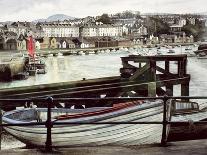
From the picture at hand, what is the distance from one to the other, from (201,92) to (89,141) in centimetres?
3367

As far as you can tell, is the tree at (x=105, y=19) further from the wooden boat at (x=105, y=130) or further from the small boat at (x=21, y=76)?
the wooden boat at (x=105, y=130)

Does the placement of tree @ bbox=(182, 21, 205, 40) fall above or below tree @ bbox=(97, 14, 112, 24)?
below

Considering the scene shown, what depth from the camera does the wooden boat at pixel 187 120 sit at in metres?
8.32

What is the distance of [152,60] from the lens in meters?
14.0

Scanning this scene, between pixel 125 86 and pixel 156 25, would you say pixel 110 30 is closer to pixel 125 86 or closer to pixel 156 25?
pixel 156 25

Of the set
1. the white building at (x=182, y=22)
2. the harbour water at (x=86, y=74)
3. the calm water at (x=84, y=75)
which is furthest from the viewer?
the white building at (x=182, y=22)

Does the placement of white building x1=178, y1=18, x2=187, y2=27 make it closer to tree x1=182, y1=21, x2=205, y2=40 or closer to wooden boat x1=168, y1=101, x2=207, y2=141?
tree x1=182, y1=21, x2=205, y2=40

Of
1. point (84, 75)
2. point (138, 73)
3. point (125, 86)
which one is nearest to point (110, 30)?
point (84, 75)

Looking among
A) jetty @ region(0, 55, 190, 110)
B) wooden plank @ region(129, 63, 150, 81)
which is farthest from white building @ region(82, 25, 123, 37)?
wooden plank @ region(129, 63, 150, 81)

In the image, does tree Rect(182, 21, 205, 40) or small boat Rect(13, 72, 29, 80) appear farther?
small boat Rect(13, 72, 29, 80)

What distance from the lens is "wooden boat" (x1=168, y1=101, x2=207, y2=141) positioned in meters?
8.32

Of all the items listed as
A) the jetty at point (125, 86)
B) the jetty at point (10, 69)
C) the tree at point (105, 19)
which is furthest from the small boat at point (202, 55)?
the jetty at point (125, 86)

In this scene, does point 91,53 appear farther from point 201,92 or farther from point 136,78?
point 136,78

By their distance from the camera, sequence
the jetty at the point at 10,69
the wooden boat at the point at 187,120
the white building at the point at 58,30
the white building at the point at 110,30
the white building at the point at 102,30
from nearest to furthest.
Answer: the wooden boat at the point at 187,120, the jetty at the point at 10,69, the white building at the point at 110,30, the white building at the point at 102,30, the white building at the point at 58,30
